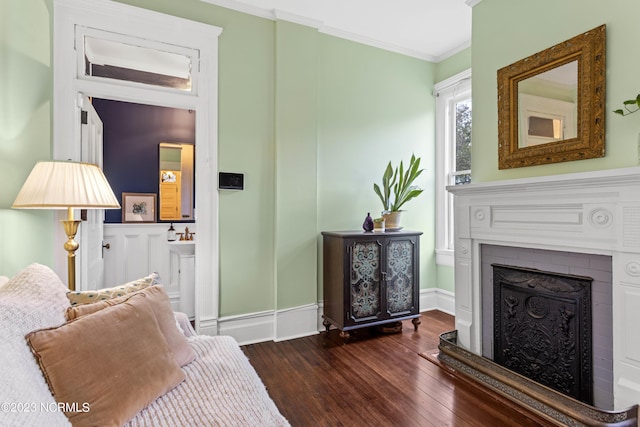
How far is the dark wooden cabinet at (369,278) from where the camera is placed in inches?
112

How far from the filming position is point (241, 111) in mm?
2861

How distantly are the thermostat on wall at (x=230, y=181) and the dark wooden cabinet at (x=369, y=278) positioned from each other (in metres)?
0.91

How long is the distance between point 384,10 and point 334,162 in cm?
142

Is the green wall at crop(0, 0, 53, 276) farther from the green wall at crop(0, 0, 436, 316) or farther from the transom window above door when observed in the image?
the transom window above door

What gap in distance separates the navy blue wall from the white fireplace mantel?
3.34 metres

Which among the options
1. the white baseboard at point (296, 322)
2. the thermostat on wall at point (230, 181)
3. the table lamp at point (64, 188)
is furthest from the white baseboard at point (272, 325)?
the table lamp at point (64, 188)

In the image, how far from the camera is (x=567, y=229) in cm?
190

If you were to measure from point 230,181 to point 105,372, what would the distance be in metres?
1.92

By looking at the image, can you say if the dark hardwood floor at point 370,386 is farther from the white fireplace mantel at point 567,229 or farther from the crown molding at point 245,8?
the crown molding at point 245,8

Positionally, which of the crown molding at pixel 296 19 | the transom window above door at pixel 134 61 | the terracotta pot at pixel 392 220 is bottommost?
the terracotta pot at pixel 392 220

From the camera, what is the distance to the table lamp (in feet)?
5.16

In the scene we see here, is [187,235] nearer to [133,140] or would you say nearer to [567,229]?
[133,140]

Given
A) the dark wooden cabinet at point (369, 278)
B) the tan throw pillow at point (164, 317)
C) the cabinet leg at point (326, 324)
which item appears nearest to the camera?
the tan throw pillow at point (164, 317)

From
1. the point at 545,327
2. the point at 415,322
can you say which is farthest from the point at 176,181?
the point at 545,327
